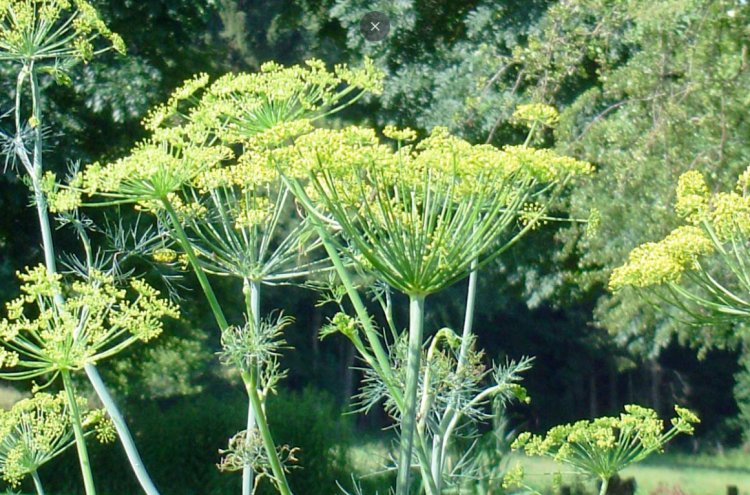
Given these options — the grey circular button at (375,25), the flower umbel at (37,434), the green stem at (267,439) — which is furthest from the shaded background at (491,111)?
the flower umbel at (37,434)

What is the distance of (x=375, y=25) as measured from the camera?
37.3 ft

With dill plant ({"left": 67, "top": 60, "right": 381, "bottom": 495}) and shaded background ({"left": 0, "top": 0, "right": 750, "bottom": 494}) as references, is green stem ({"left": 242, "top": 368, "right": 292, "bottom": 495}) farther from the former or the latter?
shaded background ({"left": 0, "top": 0, "right": 750, "bottom": 494})

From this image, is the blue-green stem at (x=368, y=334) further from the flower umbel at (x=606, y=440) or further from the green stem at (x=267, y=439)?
the flower umbel at (x=606, y=440)

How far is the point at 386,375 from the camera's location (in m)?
1.99

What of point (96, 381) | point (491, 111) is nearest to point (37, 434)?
point (96, 381)

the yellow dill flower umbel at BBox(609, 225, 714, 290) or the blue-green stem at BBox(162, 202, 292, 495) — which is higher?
the yellow dill flower umbel at BBox(609, 225, 714, 290)

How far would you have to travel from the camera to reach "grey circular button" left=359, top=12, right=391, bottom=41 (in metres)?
11.4

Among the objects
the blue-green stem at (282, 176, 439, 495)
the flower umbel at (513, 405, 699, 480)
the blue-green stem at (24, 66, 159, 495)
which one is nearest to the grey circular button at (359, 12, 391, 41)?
the blue-green stem at (24, 66, 159, 495)

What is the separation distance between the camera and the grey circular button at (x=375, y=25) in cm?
1138

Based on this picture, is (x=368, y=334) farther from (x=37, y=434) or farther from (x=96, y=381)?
(x=37, y=434)

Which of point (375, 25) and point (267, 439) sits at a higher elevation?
point (375, 25)

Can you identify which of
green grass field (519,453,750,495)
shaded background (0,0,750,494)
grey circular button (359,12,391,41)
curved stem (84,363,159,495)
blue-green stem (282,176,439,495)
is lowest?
green grass field (519,453,750,495)

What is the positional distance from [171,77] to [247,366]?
34.0 feet

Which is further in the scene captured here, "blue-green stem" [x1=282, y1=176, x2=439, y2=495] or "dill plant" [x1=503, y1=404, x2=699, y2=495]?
"dill plant" [x1=503, y1=404, x2=699, y2=495]
